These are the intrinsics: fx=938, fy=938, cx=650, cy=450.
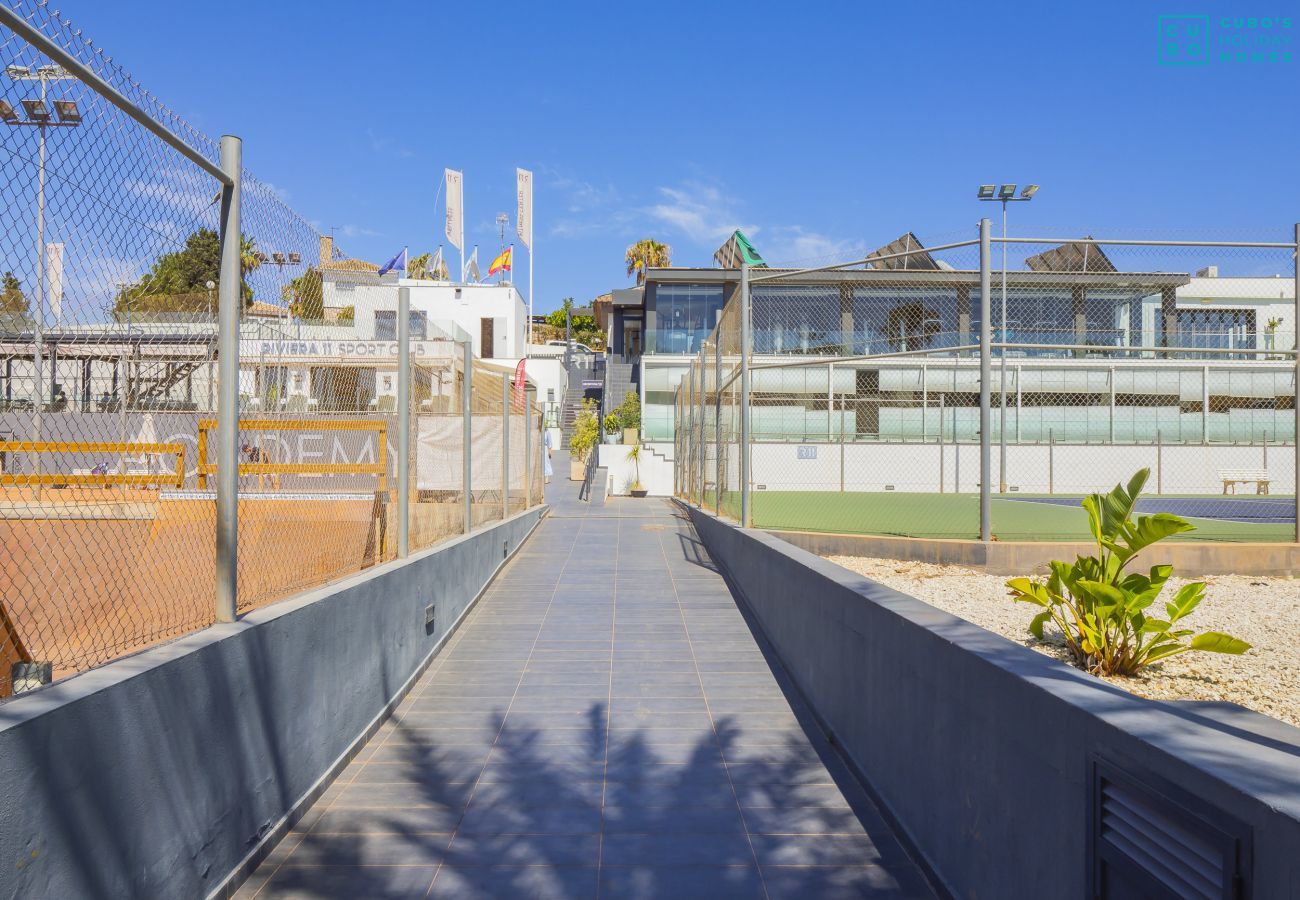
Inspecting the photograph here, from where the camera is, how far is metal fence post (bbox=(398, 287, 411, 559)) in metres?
6.16

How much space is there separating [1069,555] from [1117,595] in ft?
16.7

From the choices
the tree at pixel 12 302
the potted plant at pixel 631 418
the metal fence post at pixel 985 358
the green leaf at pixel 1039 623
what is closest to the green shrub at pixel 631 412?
the potted plant at pixel 631 418

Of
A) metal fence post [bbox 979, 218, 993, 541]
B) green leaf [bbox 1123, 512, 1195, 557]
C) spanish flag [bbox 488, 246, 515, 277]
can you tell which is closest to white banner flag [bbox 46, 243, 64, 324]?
green leaf [bbox 1123, 512, 1195, 557]

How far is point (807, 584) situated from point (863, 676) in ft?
4.79

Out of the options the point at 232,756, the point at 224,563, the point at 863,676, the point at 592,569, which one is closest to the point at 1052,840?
the point at 863,676

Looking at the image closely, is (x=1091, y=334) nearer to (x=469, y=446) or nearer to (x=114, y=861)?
(x=469, y=446)

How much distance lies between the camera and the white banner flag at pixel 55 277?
8.98 feet

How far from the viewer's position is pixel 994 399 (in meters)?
23.0

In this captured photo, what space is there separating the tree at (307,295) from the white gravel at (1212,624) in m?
5.17

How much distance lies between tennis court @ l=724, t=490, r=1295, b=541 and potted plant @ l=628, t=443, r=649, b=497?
19.0ft

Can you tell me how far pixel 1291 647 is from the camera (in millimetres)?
6602

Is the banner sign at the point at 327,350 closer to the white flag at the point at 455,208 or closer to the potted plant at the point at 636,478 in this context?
the potted plant at the point at 636,478

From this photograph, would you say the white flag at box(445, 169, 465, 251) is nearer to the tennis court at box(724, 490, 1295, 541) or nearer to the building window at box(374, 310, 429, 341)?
the tennis court at box(724, 490, 1295, 541)

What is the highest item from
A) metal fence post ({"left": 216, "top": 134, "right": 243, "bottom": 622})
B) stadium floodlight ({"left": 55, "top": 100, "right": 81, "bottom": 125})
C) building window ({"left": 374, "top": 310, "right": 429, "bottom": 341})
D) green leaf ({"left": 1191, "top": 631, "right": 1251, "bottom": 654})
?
stadium floodlight ({"left": 55, "top": 100, "right": 81, "bottom": 125})
